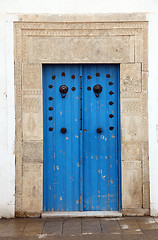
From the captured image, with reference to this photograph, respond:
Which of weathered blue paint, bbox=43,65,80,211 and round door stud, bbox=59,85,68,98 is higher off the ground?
round door stud, bbox=59,85,68,98

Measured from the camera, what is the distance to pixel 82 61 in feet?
16.5

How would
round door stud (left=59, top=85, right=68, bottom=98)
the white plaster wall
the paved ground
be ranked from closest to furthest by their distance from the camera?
the paved ground, the white plaster wall, round door stud (left=59, top=85, right=68, bottom=98)

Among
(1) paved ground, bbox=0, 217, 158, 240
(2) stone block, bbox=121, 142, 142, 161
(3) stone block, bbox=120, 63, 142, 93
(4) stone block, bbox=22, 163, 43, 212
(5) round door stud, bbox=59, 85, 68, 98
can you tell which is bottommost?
(1) paved ground, bbox=0, 217, 158, 240

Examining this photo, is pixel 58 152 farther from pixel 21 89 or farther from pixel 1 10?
pixel 1 10

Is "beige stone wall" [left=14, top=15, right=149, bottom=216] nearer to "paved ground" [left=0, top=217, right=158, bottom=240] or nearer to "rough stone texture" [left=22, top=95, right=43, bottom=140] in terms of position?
"rough stone texture" [left=22, top=95, right=43, bottom=140]

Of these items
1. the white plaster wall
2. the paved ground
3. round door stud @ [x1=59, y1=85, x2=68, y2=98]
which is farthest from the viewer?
round door stud @ [x1=59, y1=85, x2=68, y2=98]

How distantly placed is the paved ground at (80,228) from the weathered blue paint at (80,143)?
37cm

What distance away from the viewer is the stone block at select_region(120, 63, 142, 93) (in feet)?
16.5

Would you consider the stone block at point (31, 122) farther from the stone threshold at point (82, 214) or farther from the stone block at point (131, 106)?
the stone block at point (131, 106)

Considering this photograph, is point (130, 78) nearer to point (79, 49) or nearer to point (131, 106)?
point (131, 106)

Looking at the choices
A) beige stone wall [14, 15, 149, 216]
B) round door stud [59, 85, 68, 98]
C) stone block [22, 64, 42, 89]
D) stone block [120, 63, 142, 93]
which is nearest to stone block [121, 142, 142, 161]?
beige stone wall [14, 15, 149, 216]

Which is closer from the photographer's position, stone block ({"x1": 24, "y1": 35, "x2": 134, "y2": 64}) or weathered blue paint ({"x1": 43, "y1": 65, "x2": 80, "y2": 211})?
stone block ({"x1": 24, "y1": 35, "x2": 134, "y2": 64})

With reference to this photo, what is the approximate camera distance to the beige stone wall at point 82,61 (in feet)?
16.4

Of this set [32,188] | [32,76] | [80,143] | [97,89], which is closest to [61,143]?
[80,143]
